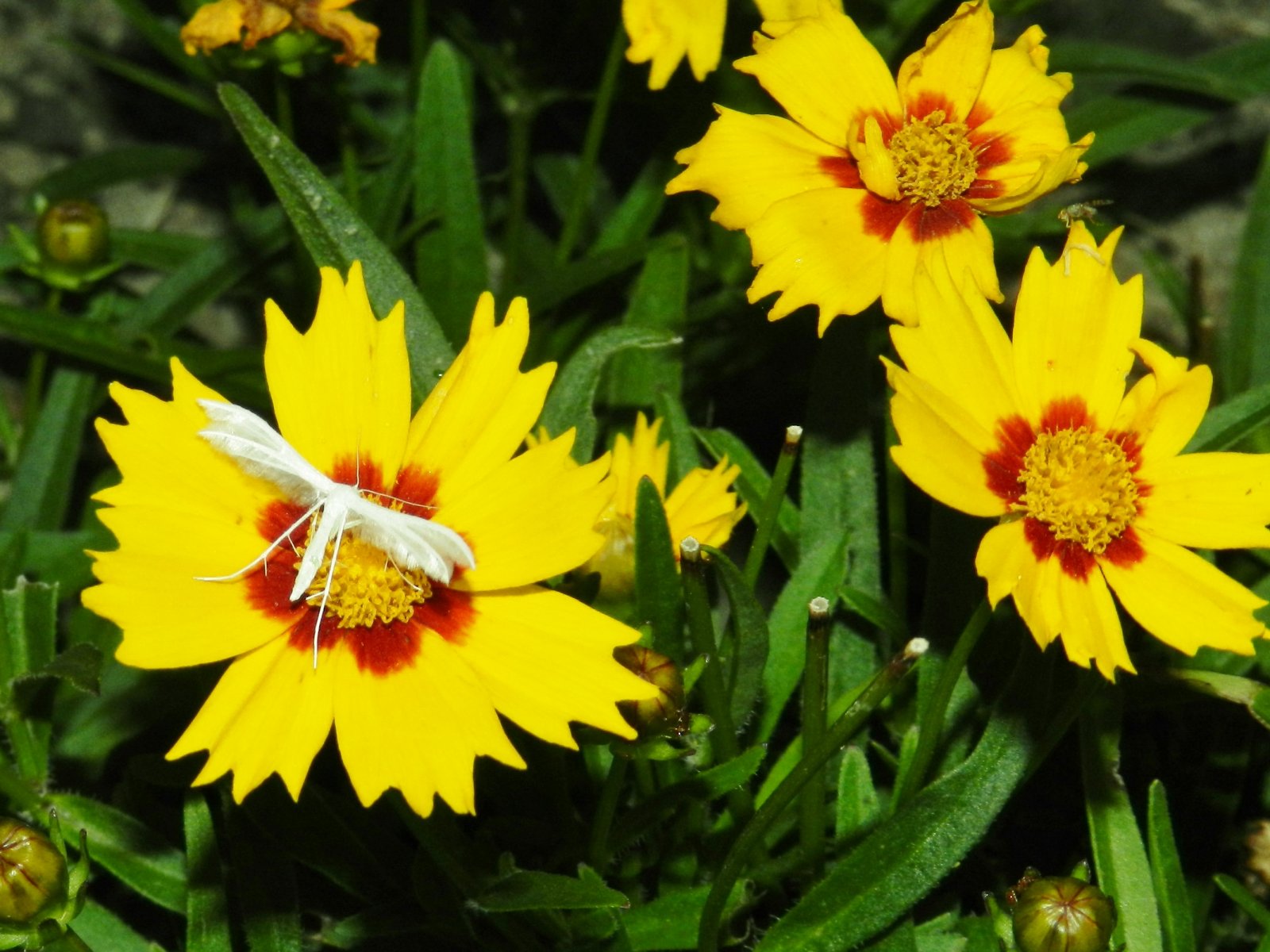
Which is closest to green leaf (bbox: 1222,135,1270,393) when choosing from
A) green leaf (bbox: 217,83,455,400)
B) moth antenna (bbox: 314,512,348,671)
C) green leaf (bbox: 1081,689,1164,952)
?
green leaf (bbox: 1081,689,1164,952)

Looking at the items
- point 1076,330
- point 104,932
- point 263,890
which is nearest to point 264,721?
point 263,890

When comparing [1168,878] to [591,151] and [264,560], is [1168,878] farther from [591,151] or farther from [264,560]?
[591,151]

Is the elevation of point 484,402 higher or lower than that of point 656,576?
higher

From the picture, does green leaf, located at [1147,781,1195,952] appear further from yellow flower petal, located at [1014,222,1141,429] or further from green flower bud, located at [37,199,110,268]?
green flower bud, located at [37,199,110,268]

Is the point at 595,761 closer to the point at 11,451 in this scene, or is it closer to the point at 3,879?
the point at 3,879

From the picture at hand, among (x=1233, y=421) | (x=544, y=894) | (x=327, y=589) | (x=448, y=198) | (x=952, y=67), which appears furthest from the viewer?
(x=448, y=198)

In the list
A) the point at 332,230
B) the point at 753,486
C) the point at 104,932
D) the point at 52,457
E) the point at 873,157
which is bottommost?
the point at 104,932

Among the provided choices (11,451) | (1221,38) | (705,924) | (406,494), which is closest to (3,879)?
(406,494)
